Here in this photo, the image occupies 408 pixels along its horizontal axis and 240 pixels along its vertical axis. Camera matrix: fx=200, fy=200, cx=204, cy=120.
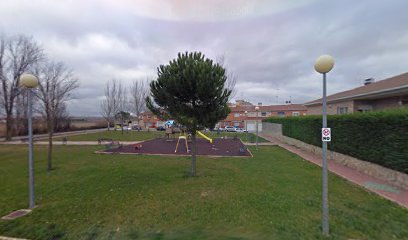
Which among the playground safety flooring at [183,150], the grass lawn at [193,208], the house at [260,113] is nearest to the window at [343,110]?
the playground safety flooring at [183,150]

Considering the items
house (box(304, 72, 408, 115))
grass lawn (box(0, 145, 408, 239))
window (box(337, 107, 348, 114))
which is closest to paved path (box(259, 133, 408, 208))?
grass lawn (box(0, 145, 408, 239))

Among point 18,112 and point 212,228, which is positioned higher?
point 18,112

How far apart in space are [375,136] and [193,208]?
8.01 meters

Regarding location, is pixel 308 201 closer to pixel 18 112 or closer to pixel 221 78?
pixel 221 78

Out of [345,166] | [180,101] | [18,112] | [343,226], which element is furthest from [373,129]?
[18,112]

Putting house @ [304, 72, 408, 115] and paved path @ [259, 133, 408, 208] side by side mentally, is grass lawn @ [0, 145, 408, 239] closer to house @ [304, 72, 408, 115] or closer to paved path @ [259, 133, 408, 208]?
paved path @ [259, 133, 408, 208]

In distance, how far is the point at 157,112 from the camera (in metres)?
7.60

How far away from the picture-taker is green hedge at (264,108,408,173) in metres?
6.84

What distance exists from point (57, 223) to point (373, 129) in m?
11.0

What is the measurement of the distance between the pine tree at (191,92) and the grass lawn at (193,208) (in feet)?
7.71

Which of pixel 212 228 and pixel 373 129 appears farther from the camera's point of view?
pixel 373 129

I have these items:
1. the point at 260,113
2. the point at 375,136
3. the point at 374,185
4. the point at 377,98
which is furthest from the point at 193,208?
the point at 260,113

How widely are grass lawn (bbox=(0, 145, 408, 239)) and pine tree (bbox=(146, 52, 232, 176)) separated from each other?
2350 millimetres

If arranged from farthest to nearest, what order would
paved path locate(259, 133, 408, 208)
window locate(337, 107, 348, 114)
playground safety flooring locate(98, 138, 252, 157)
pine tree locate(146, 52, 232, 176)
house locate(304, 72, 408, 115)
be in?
window locate(337, 107, 348, 114), playground safety flooring locate(98, 138, 252, 157), house locate(304, 72, 408, 115), pine tree locate(146, 52, 232, 176), paved path locate(259, 133, 408, 208)
